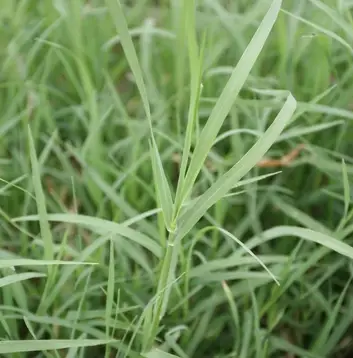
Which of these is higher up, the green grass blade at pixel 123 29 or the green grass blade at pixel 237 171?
the green grass blade at pixel 123 29

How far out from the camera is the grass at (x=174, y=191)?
0.62 m

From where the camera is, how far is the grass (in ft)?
2.02

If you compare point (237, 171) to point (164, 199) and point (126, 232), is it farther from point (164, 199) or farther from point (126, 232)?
point (126, 232)

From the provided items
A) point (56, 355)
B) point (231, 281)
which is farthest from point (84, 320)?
point (231, 281)

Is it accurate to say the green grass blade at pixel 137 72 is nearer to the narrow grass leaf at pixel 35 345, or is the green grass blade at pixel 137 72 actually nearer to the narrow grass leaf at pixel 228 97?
the narrow grass leaf at pixel 228 97

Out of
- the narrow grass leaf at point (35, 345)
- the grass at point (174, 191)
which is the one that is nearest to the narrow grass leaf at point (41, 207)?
the grass at point (174, 191)

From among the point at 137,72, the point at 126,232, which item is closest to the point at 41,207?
the point at 126,232

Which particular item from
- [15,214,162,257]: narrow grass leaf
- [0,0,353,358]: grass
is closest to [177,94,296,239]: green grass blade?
[0,0,353,358]: grass

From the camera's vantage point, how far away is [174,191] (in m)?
0.84

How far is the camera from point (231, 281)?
765 millimetres

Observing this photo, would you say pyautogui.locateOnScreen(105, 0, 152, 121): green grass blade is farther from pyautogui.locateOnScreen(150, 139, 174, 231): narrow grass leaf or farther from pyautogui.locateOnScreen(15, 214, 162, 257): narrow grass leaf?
pyautogui.locateOnScreen(15, 214, 162, 257): narrow grass leaf

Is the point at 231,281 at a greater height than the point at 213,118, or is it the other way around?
the point at 213,118

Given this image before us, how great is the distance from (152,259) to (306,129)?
0.27 metres

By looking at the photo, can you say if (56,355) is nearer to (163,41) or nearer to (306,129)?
(306,129)
